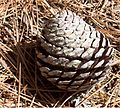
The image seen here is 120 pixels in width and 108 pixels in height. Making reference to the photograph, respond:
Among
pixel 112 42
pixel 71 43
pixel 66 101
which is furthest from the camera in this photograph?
pixel 112 42

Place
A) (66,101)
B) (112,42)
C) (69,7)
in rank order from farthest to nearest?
(69,7)
(112,42)
(66,101)

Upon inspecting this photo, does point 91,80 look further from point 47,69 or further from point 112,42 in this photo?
point 112,42

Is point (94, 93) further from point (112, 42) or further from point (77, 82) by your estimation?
point (112, 42)

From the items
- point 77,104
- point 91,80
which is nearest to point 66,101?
point 77,104

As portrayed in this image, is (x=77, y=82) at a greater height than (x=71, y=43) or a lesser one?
lesser


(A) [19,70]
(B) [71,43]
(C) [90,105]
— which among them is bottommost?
(C) [90,105]

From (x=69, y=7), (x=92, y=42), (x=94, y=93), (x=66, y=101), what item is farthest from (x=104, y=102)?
(x=69, y=7)

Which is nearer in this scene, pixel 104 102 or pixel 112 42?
pixel 104 102
